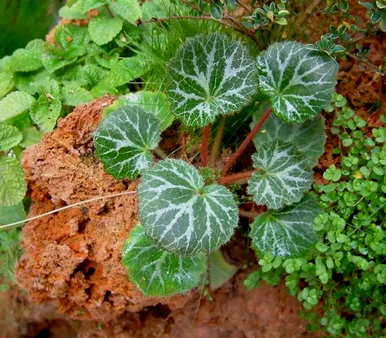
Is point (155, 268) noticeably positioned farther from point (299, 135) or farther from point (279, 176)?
point (299, 135)

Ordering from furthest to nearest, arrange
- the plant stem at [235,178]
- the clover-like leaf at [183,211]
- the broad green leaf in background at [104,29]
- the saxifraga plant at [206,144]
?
the broad green leaf in background at [104,29] < the plant stem at [235,178] < the saxifraga plant at [206,144] < the clover-like leaf at [183,211]

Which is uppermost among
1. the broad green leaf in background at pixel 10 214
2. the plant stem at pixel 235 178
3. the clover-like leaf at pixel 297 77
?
the clover-like leaf at pixel 297 77

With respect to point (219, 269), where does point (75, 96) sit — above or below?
above

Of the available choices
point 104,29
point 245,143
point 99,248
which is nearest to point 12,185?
point 99,248

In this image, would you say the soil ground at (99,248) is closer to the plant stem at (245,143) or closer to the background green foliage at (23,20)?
the plant stem at (245,143)

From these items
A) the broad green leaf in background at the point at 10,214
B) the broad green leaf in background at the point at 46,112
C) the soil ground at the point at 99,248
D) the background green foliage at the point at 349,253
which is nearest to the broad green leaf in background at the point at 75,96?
the broad green leaf in background at the point at 46,112

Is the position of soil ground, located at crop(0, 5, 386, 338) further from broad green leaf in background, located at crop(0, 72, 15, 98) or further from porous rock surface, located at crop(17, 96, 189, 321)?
broad green leaf in background, located at crop(0, 72, 15, 98)

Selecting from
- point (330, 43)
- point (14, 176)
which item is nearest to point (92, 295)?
point (14, 176)

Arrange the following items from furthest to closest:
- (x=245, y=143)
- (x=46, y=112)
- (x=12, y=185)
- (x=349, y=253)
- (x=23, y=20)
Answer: (x=23, y=20)
(x=46, y=112)
(x=12, y=185)
(x=245, y=143)
(x=349, y=253)
